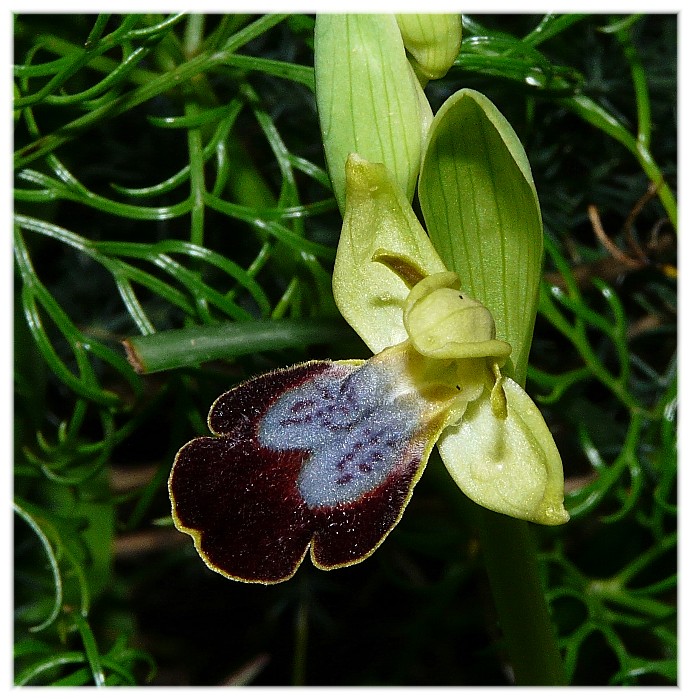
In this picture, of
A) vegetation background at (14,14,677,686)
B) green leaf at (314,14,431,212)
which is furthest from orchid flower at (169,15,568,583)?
vegetation background at (14,14,677,686)

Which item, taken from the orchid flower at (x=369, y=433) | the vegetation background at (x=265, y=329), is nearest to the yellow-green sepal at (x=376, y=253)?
the orchid flower at (x=369, y=433)

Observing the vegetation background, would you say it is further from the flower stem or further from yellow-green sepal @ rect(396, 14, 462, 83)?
yellow-green sepal @ rect(396, 14, 462, 83)

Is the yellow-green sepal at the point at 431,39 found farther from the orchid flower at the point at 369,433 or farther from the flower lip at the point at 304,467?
the flower lip at the point at 304,467

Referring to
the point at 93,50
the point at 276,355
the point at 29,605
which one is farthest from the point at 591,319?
the point at 29,605

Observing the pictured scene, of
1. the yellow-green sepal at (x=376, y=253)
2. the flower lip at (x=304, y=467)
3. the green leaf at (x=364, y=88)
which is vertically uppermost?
the green leaf at (x=364, y=88)

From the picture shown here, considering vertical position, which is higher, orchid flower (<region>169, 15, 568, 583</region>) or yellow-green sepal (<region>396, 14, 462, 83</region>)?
yellow-green sepal (<region>396, 14, 462, 83</region>)

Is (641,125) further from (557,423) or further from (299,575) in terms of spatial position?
(299,575)

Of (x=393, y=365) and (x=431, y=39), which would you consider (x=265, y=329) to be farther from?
(x=431, y=39)
